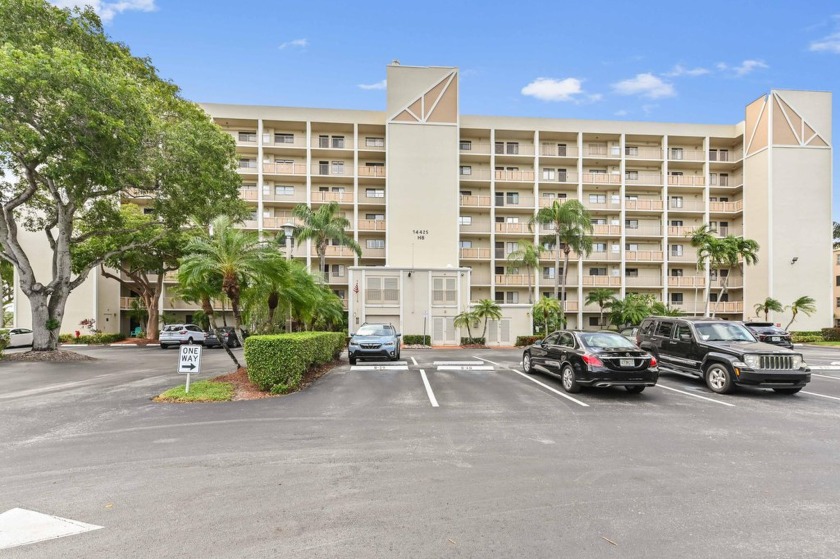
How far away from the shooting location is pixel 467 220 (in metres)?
37.4

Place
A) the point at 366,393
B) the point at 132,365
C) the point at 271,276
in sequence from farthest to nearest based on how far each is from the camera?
the point at 132,365, the point at 271,276, the point at 366,393

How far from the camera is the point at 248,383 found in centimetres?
1083

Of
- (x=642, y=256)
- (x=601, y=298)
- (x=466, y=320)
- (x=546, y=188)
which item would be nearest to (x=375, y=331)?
(x=466, y=320)

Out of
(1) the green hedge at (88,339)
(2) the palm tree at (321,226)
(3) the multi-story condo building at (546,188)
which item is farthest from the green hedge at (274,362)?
(1) the green hedge at (88,339)

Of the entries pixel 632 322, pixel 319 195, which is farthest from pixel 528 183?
pixel 319 195

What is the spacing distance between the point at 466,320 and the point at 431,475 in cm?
2448

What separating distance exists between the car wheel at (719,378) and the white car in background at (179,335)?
1078 inches

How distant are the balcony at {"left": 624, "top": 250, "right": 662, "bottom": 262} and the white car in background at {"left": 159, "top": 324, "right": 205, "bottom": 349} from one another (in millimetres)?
35488

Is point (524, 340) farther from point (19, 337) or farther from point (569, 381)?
point (19, 337)

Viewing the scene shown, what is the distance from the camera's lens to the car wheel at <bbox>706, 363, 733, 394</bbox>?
994cm

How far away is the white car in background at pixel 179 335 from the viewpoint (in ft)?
86.3

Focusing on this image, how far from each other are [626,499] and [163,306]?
3998 centimetres

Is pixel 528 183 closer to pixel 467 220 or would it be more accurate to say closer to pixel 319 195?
pixel 467 220

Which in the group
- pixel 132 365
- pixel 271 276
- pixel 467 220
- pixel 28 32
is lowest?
pixel 132 365
